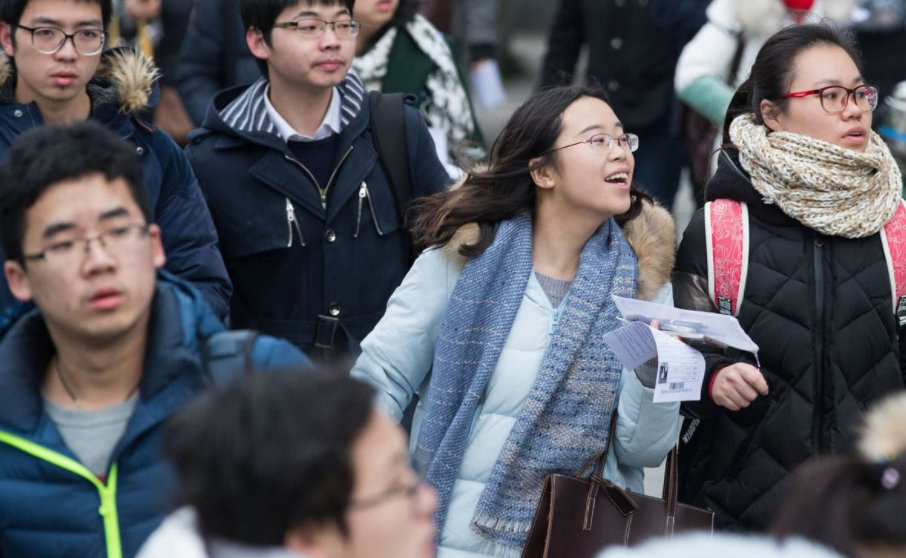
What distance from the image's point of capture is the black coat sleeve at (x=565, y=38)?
291 inches

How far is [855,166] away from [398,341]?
136 centimetres

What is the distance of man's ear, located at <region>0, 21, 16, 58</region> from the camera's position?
13.5ft

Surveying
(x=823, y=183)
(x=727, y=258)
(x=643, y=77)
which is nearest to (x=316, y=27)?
(x=727, y=258)

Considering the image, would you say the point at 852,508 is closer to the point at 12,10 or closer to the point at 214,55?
the point at 12,10

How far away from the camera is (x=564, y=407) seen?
3699mm

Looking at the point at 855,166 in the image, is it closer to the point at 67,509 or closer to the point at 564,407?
the point at 564,407

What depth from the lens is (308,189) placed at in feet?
14.8

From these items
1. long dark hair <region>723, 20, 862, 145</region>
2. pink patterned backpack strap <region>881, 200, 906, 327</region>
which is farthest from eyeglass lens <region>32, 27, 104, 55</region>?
pink patterned backpack strap <region>881, 200, 906, 327</region>

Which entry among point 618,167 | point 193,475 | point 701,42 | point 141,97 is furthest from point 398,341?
point 701,42

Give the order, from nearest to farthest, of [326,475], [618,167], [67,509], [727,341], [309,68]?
1. [326,475]
2. [67,509]
3. [727,341]
4. [618,167]
5. [309,68]

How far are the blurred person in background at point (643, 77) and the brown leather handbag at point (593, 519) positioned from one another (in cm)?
359

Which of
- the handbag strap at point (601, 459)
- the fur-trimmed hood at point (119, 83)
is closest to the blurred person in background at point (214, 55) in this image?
the fur-trimmed hood at point (119, 83)

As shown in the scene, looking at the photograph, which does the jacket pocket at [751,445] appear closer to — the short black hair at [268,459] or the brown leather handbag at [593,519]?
the brown leather handbag at [593,519]

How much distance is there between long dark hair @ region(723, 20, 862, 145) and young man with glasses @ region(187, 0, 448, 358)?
3.46ft
